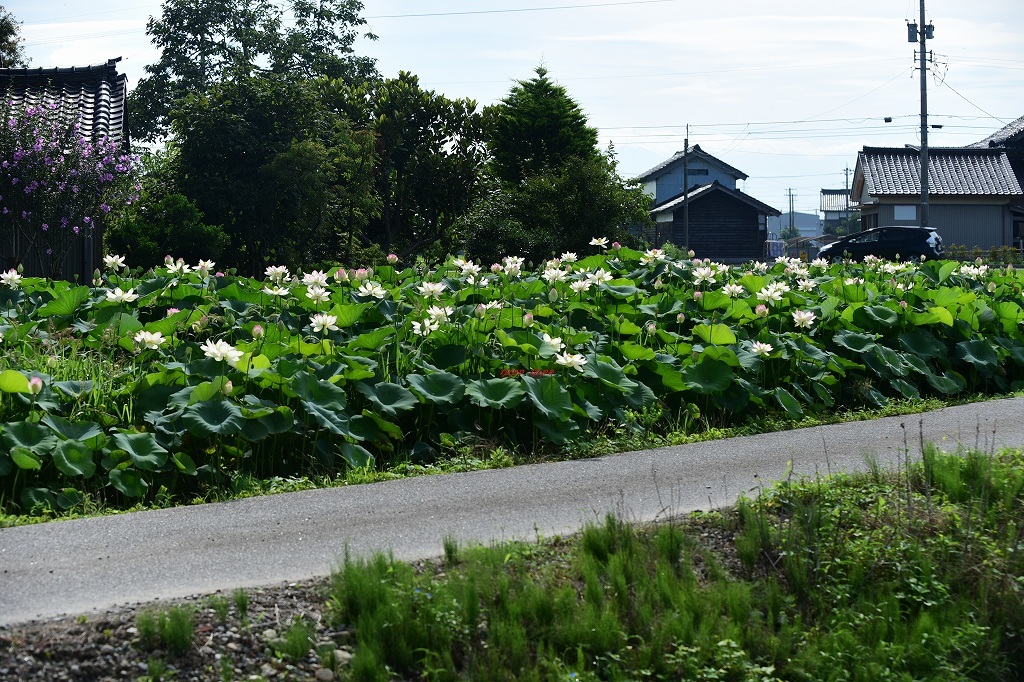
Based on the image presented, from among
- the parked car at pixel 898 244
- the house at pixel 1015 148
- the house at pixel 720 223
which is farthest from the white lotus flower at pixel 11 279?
the house at pixel 1015 148

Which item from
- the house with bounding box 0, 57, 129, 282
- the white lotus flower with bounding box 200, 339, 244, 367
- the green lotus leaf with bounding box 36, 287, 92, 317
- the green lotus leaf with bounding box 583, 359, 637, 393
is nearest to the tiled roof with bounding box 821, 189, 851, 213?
the house with bounding box 0, 57, 129, 282

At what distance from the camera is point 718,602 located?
4.05m

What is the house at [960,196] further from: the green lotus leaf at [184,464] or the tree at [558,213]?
the green lotus leaf at [184,464]

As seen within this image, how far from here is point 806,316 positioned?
27.3ft

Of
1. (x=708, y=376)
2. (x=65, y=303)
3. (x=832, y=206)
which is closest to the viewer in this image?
(x=708, y=376)

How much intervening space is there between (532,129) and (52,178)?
19539mm

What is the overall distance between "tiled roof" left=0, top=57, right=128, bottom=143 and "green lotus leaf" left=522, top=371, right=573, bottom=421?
1842 centimetres

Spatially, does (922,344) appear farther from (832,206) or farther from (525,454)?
(832,206)

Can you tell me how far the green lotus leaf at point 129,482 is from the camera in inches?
217

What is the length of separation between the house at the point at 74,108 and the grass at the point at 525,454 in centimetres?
1511

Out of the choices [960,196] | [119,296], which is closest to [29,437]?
[119,296]

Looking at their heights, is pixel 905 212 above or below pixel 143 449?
above

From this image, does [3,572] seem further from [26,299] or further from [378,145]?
[378,145]

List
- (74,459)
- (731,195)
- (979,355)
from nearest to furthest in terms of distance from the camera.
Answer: (74,459) < (979,355) < (731,195)
